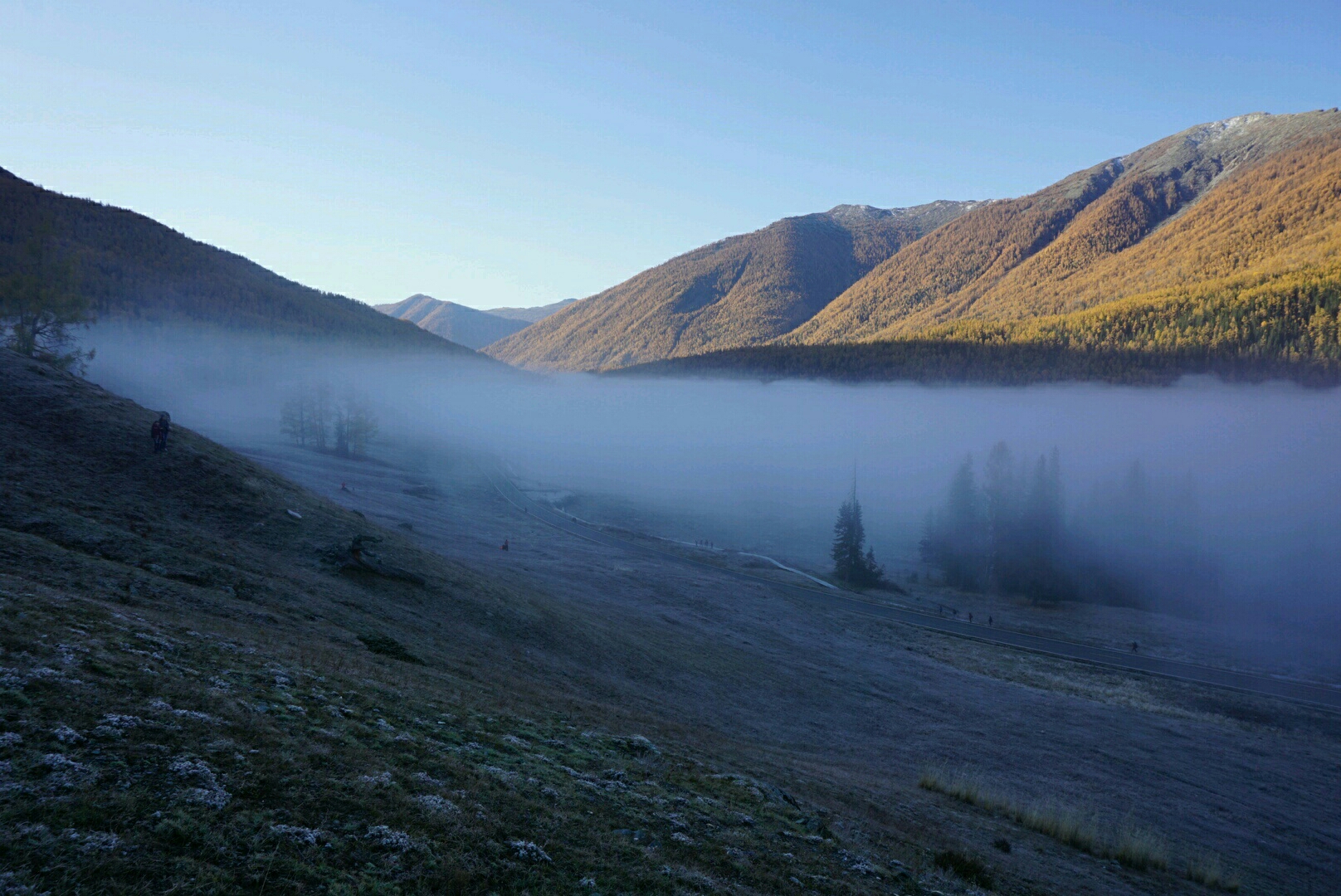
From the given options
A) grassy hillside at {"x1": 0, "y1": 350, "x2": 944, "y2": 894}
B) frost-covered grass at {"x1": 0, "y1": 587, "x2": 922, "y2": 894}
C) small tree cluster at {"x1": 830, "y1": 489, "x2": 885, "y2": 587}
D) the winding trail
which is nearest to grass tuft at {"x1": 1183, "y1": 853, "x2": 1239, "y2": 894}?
grassy hillside at {"x1": 0, "y1": 350, "x2": 944, "y2": 894}

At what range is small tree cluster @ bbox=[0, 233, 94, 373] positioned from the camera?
147 ft

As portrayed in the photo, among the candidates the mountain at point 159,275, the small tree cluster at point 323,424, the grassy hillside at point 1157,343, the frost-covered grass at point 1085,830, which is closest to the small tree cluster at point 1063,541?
the frost-covered grass at point 1085,830

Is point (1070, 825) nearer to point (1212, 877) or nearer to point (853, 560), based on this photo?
point (1212, 877)

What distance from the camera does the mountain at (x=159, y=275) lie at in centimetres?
10419

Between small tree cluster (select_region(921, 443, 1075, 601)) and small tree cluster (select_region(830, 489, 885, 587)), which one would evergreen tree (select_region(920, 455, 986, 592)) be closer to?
small tree cluster (select_region(921, 443, 1075, 601))

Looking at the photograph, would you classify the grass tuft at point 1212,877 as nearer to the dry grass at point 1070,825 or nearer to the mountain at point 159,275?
the dry grass at point 1070,825

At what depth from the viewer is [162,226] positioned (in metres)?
140

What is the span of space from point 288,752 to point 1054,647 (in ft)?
184

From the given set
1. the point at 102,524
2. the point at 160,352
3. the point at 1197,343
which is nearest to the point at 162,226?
the point at 160,352

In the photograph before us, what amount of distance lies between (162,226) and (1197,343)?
225 meters

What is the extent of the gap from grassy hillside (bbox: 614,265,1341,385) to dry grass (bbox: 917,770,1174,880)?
509 feet

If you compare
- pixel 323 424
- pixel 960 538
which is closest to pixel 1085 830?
pixel 960 538

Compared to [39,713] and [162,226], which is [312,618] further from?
[162,226]

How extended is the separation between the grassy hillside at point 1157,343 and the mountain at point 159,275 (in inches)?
5185
